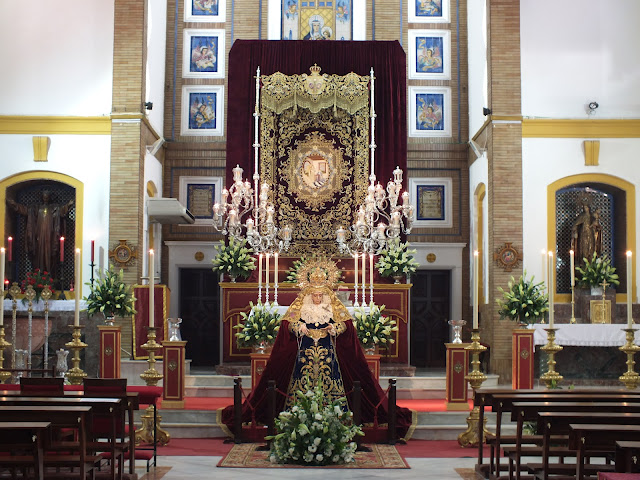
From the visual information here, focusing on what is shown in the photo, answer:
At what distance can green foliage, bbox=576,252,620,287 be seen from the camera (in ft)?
56.9

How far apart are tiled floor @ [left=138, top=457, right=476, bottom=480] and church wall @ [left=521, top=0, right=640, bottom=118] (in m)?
9.32

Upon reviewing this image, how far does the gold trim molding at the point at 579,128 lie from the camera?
18031 mm

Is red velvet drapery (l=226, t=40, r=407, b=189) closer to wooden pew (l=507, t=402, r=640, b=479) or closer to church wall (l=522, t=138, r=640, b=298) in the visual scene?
church wall (l=522, t=138, r=640, b=298)

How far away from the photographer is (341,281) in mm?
18359

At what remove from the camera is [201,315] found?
20797mm

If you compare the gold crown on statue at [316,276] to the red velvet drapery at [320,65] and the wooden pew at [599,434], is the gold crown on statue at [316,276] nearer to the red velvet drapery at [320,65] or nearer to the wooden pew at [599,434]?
the wooden pew at [599,434]

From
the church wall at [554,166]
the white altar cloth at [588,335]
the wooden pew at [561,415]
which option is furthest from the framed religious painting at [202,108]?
the wooden pew at [561,415]

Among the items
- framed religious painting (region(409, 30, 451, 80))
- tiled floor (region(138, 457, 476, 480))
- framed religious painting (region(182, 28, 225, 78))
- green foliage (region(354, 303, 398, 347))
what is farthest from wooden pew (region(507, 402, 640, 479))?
framed religious painting (region(182, 28, 225, 78))

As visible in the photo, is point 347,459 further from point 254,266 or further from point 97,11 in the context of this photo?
point 97,11

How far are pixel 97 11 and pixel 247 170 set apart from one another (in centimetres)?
420

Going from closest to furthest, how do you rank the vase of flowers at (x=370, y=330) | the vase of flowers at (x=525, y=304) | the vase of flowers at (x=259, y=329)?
the vase of flowers at (x=259, y=329)
the vase of flowers at (x=370, y=330)
the vase of flowers at (x=525, y=304)

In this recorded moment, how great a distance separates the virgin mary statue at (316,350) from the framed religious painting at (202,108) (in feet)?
31.9

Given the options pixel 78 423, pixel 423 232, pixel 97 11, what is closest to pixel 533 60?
pixel 423 232

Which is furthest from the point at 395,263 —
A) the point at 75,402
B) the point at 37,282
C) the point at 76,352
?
the point at 75,402
